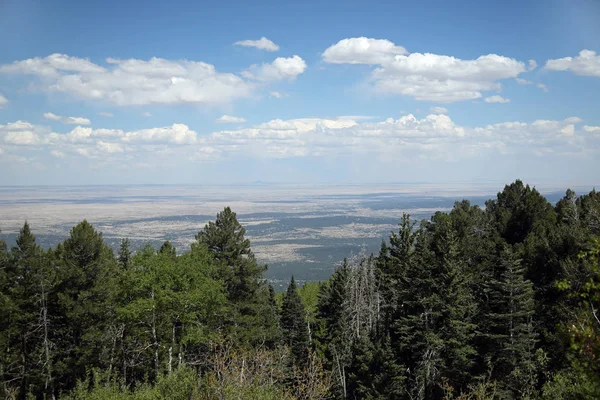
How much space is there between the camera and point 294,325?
4225cm

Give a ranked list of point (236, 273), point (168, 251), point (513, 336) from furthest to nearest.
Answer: point (168, 251) → point (236, 273) → point (513, 336)

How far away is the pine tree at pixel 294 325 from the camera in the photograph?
134 ft

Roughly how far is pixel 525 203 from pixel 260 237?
153 metres

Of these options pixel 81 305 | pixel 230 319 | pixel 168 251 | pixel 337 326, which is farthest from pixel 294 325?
pixel 81 305

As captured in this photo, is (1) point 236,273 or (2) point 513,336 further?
(1) point 236,273

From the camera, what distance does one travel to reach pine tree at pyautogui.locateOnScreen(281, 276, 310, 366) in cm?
4088

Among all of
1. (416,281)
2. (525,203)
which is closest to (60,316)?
(416,281)

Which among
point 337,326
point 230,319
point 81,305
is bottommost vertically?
point 337,326

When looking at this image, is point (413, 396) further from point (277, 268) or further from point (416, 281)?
point (277, 268)

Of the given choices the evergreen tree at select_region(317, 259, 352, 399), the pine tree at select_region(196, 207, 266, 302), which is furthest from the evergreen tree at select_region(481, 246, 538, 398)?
the pine tree at select_region(196, 207, 266, 302)

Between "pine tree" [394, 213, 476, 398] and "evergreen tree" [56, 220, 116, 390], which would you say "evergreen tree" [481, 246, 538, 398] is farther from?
"evergreen tree" [56, 220, 116, 390]

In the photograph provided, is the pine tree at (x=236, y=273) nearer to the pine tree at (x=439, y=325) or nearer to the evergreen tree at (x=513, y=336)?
the pine tree at (x=439, y=325)

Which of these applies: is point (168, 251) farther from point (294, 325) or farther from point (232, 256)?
point (294, 325)

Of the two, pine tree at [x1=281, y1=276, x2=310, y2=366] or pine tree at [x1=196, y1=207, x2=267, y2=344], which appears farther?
pine tree at [x1=281, y1=276, x2=310, y2=366]
